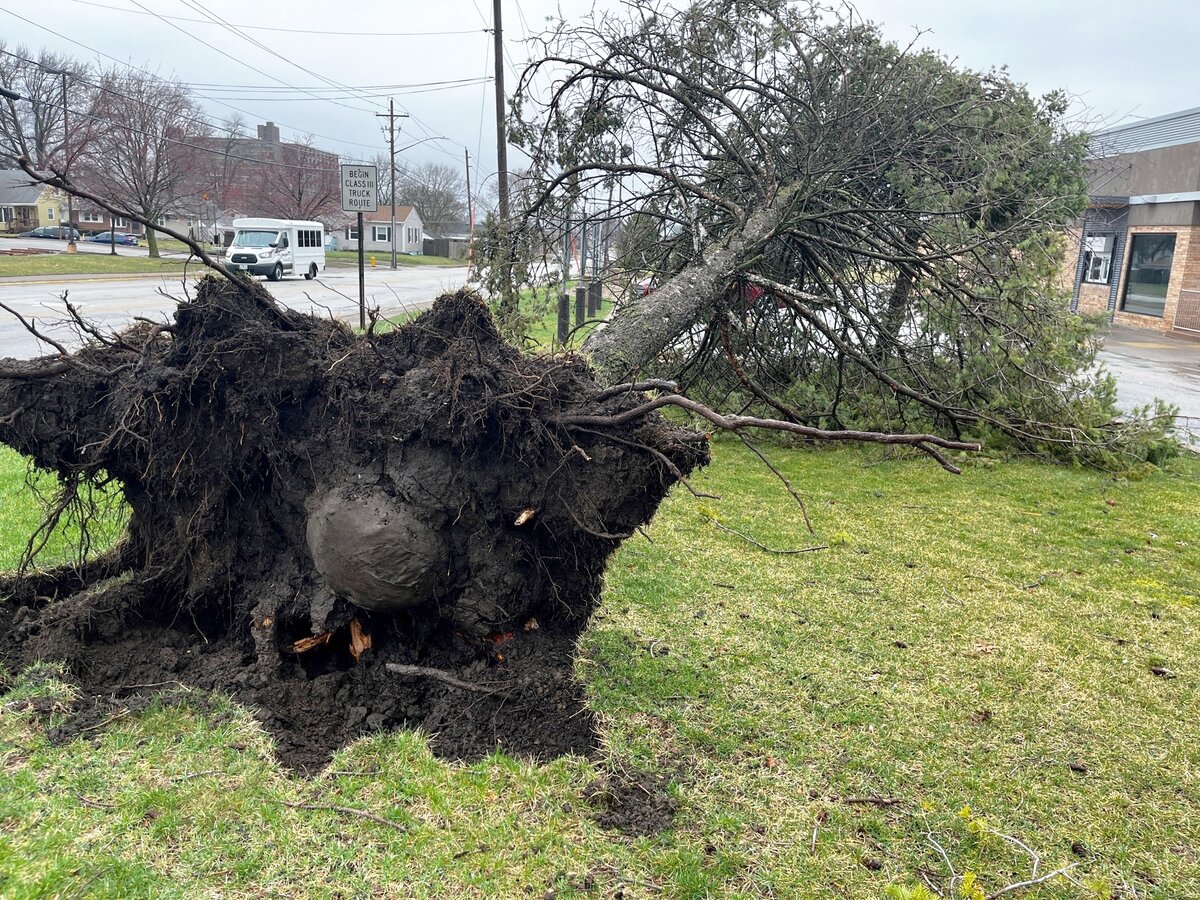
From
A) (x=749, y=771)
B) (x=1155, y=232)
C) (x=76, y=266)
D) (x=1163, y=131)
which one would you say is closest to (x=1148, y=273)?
(x=1155, y=232)

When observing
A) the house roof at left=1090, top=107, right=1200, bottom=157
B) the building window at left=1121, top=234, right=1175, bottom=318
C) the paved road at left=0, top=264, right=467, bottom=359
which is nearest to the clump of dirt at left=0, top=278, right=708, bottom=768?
the paved road at left=0, top=264, right=467, bottom=359

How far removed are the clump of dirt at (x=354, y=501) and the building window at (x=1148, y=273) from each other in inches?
999

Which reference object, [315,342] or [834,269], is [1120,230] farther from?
[315,342]

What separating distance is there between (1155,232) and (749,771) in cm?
2620

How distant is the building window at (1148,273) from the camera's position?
2276cm

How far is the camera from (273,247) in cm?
2858

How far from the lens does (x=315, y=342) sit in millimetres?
3396

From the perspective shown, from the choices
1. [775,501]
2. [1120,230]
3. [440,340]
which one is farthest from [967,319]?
[1120,230]

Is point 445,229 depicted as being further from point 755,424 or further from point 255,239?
point 755,424

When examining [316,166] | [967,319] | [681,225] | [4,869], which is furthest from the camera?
[316,166]

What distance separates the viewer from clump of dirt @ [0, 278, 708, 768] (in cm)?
320

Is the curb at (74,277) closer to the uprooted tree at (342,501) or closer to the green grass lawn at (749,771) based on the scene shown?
the uprooted tree at (342,501)

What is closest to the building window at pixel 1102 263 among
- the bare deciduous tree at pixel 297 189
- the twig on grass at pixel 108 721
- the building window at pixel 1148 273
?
the building window at pixel 1148 273

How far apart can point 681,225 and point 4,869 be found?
690 cm
